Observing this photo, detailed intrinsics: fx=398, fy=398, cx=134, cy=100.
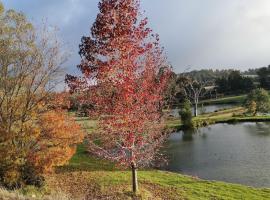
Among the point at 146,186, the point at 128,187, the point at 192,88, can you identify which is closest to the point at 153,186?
the point at 146,186

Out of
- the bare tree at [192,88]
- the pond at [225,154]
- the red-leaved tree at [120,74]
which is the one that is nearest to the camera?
the red-leaved tree at [120,74]

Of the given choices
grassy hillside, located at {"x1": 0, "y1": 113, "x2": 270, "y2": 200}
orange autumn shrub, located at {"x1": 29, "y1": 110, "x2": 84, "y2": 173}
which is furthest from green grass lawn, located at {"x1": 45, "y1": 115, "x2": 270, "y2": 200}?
orange autumn shrub, located at {"x1": 29, "y1": 110, "x2": 84, "y2": 173}

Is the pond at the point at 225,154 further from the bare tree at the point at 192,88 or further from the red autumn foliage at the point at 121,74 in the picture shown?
the bare tree at the point at 192,88

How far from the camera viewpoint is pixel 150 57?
826 inches

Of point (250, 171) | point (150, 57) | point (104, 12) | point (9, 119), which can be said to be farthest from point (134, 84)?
point (250, 171)

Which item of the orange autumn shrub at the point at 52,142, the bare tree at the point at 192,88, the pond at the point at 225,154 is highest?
the bare tree at the point at 192,88

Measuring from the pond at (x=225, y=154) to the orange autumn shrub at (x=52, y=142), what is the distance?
50.4ft

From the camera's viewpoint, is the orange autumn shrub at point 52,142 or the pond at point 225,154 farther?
the pond at point 225,154

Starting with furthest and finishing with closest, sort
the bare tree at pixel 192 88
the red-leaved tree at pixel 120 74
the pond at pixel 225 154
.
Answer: the bare tree at pixel 192 88
the pond at pixel 225 154
the red-leaved tree at pixel 120 74

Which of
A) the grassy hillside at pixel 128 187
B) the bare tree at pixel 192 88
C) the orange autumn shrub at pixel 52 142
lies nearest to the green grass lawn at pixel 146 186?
the grassy hillside at pixel 128 187

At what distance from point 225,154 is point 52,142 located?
25.9 meters

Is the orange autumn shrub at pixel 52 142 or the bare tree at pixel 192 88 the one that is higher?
the bare tree at pixel 192 88

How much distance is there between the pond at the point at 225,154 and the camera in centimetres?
3584

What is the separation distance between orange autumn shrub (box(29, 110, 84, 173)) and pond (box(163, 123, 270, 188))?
50.4ft
